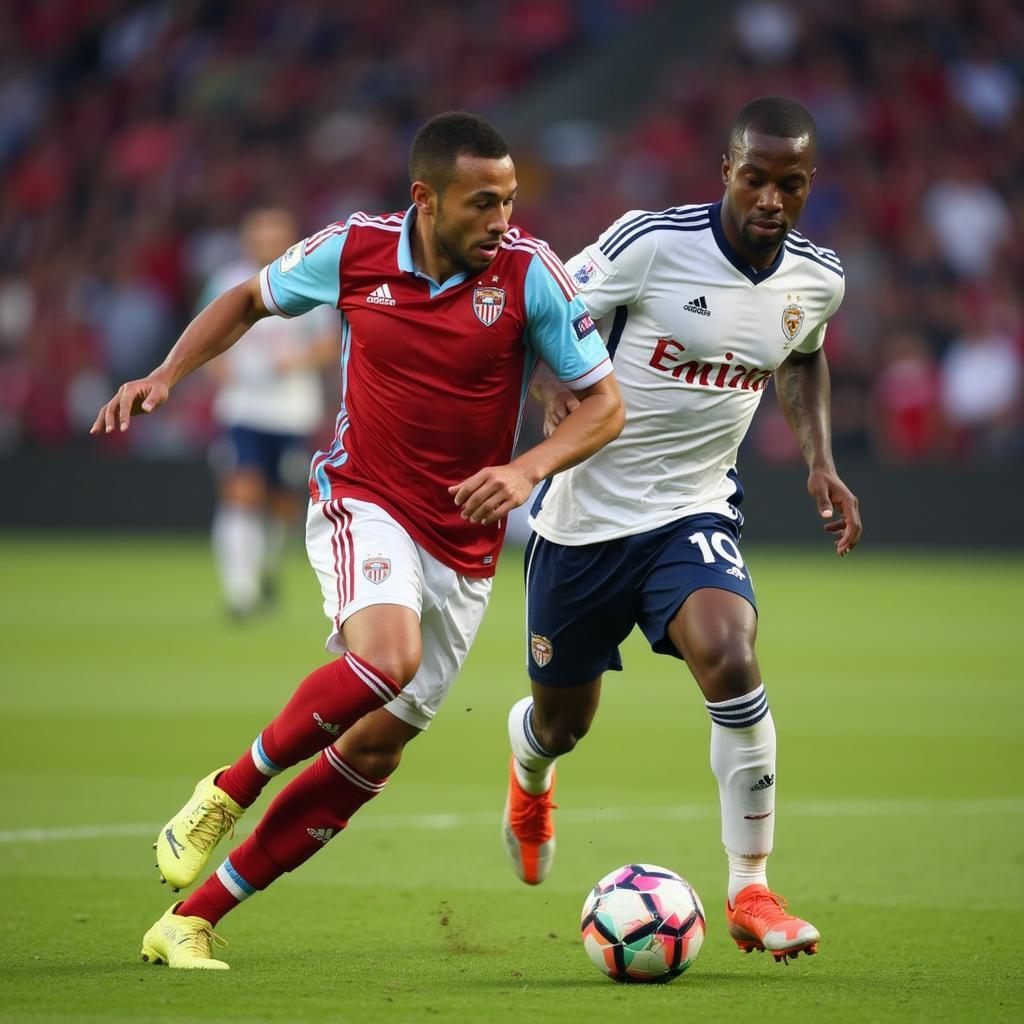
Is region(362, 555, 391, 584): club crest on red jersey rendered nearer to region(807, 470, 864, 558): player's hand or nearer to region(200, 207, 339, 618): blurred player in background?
region(807, 470, 864, 558): player's hand

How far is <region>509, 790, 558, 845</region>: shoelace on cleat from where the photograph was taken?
6559 millimetres

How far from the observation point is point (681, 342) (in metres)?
5.89

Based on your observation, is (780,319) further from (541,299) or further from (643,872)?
(643,872)

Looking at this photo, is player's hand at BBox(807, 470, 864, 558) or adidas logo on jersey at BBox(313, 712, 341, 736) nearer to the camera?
adidas logo on jersey at BBox(313, 712, 341, 736)

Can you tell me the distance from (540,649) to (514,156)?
16939mm

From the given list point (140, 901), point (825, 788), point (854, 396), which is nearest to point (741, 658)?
point (140, 901)

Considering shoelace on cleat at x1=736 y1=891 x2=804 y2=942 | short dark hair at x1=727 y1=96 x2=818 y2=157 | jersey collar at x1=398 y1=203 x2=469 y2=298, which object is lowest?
shoelace on cleat at x1=736 y1=891 x2=804 y2=942

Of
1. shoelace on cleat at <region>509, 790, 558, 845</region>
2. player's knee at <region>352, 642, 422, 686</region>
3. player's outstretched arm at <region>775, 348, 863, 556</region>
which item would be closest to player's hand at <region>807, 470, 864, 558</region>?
player's outstretched arm at <region>775, 348, 863, 556</region>

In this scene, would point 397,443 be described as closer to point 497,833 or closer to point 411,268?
point 411,268

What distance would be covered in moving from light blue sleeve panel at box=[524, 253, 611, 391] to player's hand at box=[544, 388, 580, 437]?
8 cm

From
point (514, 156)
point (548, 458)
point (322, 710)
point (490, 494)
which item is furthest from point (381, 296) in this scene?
point (514, 156)

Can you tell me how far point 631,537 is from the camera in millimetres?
5930

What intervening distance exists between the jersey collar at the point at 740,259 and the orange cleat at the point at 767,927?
1876 millimetres

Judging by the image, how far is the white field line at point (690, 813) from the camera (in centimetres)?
757
